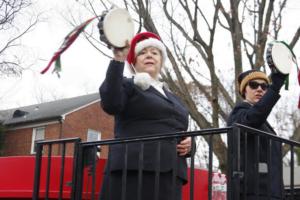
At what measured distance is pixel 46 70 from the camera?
236 cm

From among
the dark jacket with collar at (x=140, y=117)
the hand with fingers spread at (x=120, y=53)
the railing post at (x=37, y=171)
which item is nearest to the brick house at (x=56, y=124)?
the railing post at (x=37, y=171)

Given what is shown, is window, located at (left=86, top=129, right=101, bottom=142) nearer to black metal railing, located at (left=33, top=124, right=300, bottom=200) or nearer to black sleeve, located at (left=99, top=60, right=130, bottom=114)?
black metal railing, located at (left=33, top=124, right=300, bottom=200)

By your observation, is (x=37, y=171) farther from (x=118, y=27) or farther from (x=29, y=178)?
(x=118, y=27)

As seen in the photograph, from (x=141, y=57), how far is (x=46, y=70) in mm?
909

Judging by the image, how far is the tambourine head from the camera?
2.45 metres

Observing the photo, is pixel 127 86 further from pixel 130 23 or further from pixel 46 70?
pixel 46 70

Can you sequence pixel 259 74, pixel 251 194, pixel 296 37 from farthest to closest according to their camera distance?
pixel 296 37 < pixel 259 74 < pixel 251 194

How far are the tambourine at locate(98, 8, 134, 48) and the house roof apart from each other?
993 inches

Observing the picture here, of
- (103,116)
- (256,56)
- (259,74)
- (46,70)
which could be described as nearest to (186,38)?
(256,56)

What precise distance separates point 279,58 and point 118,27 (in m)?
0.97

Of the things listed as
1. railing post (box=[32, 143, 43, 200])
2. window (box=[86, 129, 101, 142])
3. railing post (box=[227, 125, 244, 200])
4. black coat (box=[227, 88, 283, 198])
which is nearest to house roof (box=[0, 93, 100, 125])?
window (box=[86, 129, 101, 142])

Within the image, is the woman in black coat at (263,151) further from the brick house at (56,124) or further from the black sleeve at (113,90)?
the brick house at (56,124)

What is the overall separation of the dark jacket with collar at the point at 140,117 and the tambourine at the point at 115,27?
13 cm

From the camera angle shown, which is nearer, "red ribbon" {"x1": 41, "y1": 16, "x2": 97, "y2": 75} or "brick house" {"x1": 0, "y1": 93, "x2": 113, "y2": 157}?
"red ribbon" {"x1": 41, "y1": 16, "x2": 97, "y2": 75}
